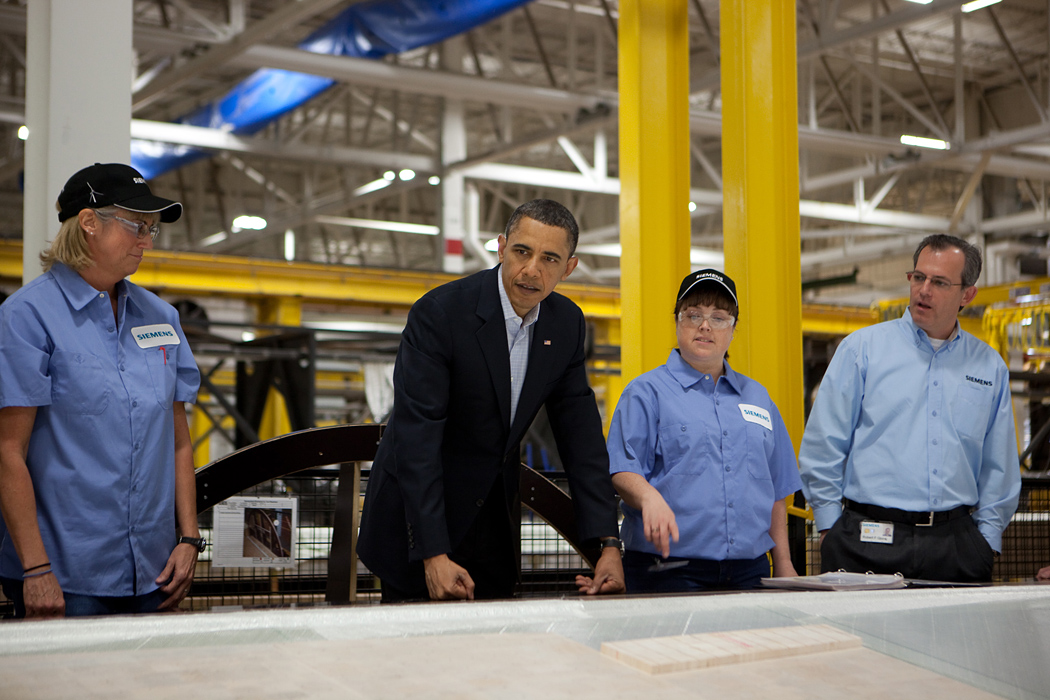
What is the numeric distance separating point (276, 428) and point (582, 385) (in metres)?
7.03

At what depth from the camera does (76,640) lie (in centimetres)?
130

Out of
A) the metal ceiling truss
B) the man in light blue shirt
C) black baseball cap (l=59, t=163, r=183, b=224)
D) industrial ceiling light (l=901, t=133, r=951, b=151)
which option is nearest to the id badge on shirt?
the man in light blue shirt

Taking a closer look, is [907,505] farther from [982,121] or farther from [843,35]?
[982,121]

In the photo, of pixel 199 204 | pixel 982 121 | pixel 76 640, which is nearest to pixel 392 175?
pixel 199 204

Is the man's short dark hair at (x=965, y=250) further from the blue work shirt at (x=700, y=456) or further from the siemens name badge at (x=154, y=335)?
the siemens name badge at (x=154, y=335)

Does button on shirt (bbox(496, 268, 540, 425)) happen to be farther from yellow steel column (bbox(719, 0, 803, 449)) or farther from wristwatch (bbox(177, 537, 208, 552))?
yellow steel column (bbox(719, 0, 803, 449))

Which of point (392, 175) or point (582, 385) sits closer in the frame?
point (582, 385)

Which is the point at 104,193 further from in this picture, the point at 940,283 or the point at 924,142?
the point at 924,142

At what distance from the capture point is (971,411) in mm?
2744

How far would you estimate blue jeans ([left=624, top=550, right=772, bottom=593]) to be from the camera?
230cm

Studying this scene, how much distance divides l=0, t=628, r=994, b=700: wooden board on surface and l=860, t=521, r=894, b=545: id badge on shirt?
1418 millimetres

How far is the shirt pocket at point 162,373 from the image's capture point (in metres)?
2.14

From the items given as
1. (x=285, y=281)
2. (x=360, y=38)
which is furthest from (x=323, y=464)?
(x=360, y=38)

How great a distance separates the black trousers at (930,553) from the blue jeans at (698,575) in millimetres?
491
